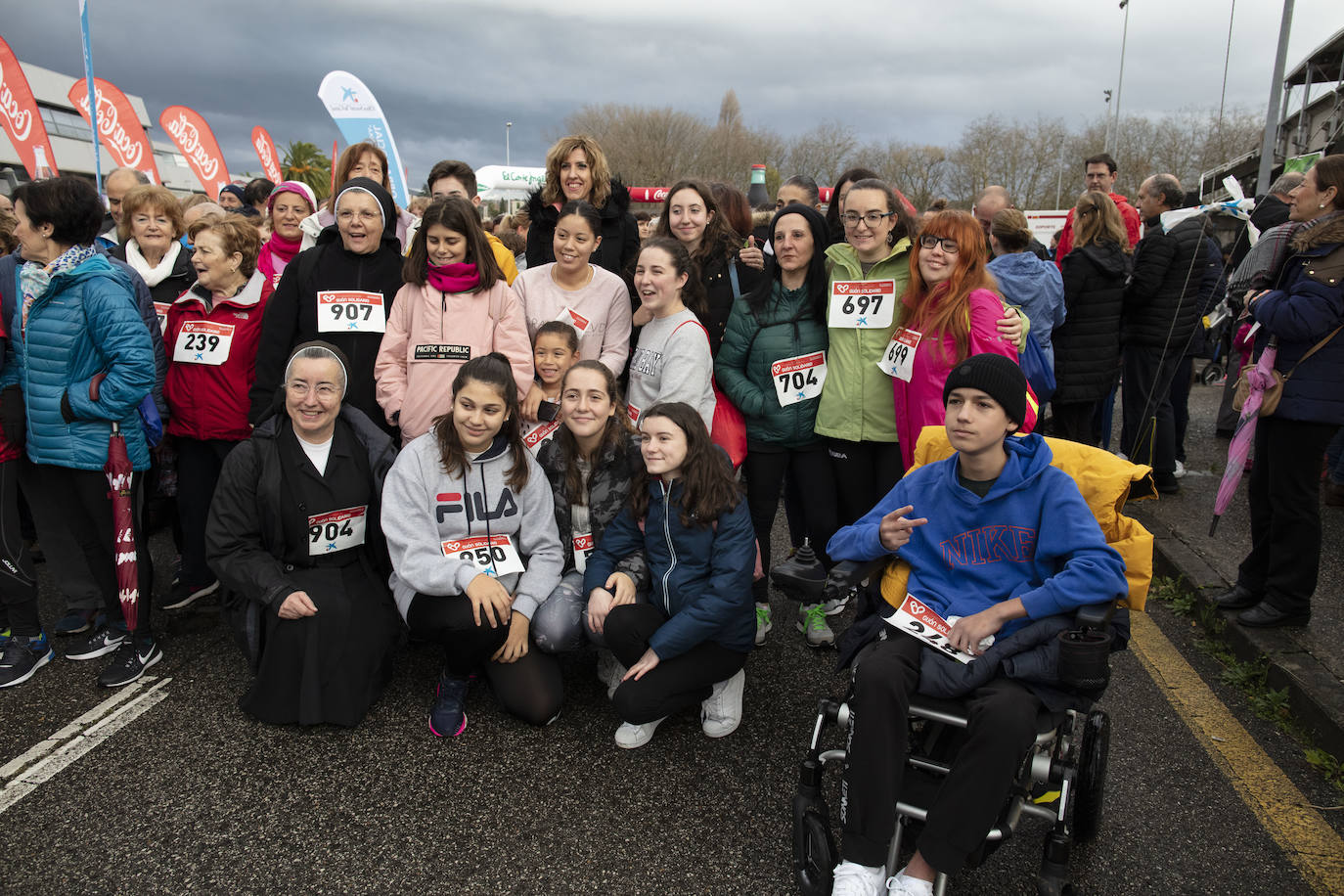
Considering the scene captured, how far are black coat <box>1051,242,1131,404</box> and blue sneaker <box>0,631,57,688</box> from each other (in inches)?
247

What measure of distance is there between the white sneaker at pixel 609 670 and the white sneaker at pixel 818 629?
1033mm

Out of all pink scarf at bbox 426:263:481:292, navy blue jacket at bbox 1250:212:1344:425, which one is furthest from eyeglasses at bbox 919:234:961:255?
pink scarf at bbox 426:263:481:292

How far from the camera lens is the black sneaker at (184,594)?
4258 millimetres

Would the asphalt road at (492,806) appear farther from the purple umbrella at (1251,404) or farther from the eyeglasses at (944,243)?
the eyeglasses at (944,243)

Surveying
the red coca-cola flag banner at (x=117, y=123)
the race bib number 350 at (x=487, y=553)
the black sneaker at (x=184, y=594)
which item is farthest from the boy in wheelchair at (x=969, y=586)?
the red coca-cola flag banner at (x=117, y=123)

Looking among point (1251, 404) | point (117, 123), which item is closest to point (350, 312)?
point (1251, 404)

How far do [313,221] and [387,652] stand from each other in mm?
2619

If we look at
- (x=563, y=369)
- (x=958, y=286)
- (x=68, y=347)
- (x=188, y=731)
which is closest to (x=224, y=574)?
(x=188, y=731)

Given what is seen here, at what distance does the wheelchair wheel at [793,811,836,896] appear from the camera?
87.0 inches

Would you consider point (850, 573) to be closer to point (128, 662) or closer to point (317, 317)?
point (317, 317)

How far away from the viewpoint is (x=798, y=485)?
390 cm

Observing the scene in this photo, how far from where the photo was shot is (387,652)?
337 cm

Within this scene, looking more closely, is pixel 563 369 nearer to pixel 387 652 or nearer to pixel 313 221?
pixel 387 652

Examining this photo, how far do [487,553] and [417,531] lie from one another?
11.7 inches
